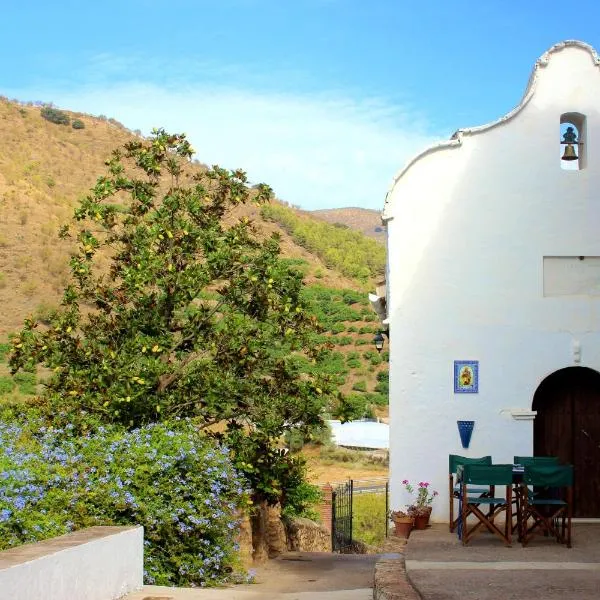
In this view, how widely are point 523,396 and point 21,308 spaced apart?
116ft

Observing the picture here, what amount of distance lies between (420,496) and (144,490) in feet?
14.2

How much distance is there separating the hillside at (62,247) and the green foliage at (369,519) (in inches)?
517

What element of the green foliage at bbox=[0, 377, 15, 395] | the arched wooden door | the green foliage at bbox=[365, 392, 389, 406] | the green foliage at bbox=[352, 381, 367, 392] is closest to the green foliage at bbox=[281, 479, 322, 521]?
the arched wooden door

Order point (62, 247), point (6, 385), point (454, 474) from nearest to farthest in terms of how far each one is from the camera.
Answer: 1. point (454, 474)
2. point (6, 385)
3. point (62, 247)

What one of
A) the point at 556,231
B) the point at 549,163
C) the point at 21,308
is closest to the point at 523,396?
the point at 556,231

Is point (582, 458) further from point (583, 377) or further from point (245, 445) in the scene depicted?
point (245, 445)

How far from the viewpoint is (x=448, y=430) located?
45.6ft

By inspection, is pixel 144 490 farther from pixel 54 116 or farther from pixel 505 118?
pixel 54 116

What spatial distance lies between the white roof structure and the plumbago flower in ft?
88.6

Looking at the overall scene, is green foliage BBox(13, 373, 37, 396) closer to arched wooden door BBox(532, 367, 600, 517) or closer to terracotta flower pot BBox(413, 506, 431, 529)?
terracotta flower pot BBox(413, 506, 431, 529)

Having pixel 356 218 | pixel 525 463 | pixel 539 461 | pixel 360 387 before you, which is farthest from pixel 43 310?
pixel 356 218

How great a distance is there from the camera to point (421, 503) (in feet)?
44.3

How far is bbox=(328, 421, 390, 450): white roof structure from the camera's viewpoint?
4112cm

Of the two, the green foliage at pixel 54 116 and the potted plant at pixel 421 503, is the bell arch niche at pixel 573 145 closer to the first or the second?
the potted plant at pixel 421 503
